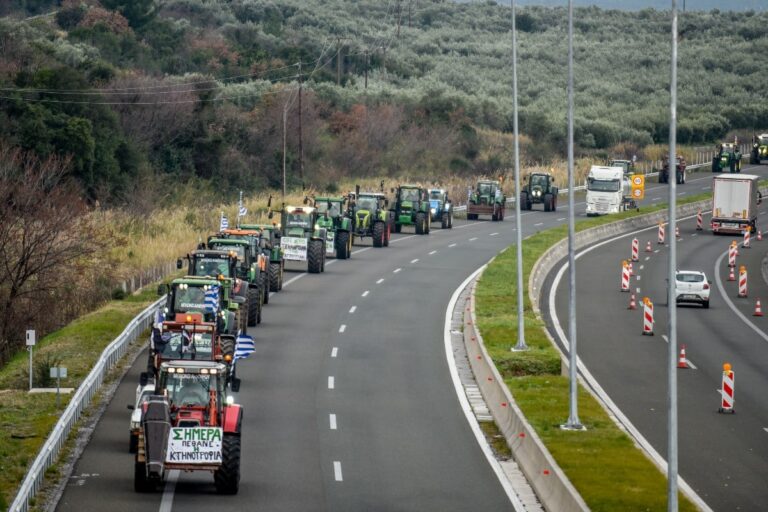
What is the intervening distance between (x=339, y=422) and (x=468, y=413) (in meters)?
3.11

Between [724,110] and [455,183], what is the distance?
51.4 metres

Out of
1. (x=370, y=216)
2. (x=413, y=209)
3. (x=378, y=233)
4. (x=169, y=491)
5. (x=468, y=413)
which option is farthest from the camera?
(x=413, y=209)

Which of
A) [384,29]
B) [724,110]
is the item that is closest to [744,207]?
[724,110]

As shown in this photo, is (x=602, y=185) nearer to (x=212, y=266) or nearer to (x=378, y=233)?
(x=378, y=233)

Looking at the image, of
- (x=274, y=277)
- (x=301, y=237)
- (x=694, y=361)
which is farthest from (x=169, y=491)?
(x=301, y=237)

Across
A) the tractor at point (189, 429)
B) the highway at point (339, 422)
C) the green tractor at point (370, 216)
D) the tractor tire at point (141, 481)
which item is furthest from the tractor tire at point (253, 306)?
the green tractor at point (370, 216)

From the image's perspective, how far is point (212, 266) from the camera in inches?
1633

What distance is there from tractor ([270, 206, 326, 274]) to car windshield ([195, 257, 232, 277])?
14.7 m

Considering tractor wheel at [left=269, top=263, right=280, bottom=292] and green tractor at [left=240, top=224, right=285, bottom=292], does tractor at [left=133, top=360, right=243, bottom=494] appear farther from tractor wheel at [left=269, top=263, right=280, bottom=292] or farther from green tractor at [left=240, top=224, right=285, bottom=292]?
tractor wheel at [left=269, top=263, right=280, bottom=292]

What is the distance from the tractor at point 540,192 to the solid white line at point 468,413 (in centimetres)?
3536

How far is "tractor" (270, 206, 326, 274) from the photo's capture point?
56.5 meters

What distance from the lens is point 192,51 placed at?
4769 inches

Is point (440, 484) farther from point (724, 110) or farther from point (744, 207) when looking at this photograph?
point (724, 110)

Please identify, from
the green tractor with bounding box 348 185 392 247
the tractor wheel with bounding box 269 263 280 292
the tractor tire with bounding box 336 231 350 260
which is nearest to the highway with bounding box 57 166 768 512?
the tractor wheel with bounding box 269 263 280 292
